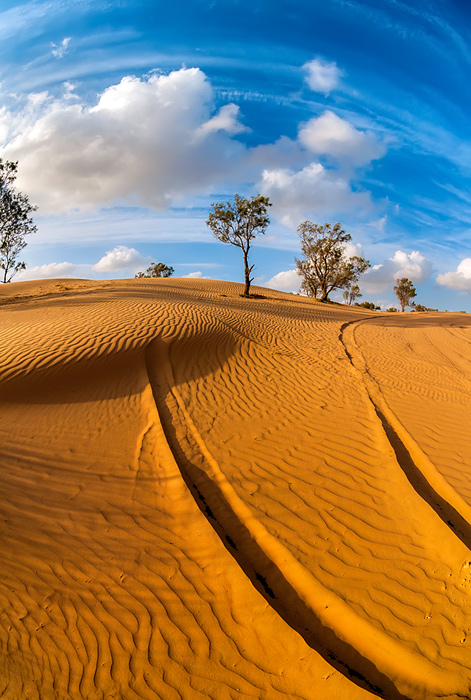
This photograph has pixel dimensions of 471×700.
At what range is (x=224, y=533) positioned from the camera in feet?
13.5

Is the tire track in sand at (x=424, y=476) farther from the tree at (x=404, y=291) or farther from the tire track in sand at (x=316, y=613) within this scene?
the tree at (x=404, y=291)

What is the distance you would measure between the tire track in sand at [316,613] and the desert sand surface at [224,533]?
0.05ft

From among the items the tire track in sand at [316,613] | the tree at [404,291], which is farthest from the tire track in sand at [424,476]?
the tree at [404,291]

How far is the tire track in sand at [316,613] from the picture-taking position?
2.69 metres

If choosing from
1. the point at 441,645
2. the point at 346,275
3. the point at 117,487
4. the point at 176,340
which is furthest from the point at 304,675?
the point at 346,275

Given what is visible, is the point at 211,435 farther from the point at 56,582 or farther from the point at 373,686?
the point at 373,686

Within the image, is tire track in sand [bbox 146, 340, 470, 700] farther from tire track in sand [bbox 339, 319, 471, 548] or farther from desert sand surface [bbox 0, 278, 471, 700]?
tire track in sand [bbox 339, 319, 471, 548]

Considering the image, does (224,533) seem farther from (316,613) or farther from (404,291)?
(404,291)

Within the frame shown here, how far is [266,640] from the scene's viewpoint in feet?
9.73

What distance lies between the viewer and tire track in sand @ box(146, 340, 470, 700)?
2686mm

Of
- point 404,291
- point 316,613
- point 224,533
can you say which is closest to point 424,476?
point 316,613

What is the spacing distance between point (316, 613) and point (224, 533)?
126cm

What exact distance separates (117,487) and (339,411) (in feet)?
14.5

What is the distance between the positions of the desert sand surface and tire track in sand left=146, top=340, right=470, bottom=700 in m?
0.02
